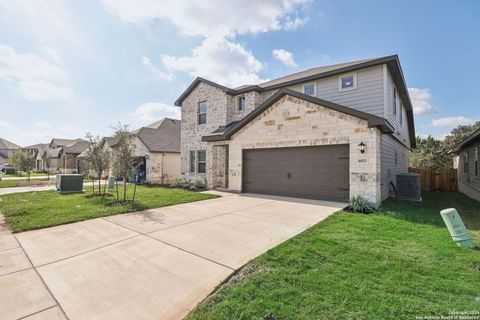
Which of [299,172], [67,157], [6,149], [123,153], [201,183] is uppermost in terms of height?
[6,149]

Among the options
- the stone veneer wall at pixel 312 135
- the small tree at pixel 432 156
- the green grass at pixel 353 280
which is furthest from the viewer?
the small tree at pixel 432 156

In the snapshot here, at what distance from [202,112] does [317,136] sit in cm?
926

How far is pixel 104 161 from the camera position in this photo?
11.7 m

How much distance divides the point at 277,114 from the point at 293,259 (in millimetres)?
7997

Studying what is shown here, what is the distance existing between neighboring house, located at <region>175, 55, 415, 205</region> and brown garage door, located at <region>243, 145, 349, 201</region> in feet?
0.12

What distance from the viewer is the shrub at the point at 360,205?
776 cm

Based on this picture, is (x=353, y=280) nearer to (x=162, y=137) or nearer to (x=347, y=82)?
(x=347, y=82)

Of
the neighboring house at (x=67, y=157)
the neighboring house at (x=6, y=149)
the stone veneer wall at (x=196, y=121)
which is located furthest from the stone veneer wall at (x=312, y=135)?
the neighboring house at (x=6, y=149)

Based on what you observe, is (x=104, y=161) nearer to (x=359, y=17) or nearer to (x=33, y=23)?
(x=33, y=23)

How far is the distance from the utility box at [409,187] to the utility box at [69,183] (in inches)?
701

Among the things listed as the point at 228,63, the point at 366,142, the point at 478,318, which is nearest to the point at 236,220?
the point at 478,318

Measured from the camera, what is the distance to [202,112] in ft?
52.7

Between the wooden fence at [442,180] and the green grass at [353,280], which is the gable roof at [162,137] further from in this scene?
the wooden fence at [442,180]

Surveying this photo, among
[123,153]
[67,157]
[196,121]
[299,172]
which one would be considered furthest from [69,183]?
[67,157]
